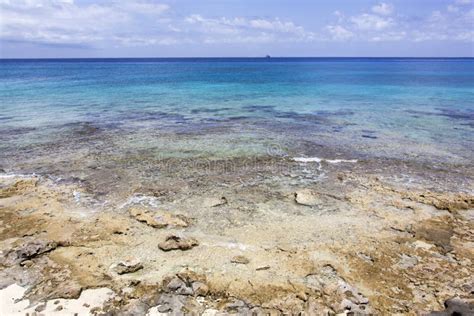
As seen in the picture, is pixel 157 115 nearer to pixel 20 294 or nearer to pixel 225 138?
pixel 225 138

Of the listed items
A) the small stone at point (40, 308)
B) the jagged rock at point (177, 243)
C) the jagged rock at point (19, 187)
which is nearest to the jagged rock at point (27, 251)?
the small stone at point (40, 308)

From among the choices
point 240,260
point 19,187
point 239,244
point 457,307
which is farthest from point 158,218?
point 457,307

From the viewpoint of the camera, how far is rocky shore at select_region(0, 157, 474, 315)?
6.88m

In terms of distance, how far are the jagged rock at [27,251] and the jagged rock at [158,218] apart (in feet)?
7.71

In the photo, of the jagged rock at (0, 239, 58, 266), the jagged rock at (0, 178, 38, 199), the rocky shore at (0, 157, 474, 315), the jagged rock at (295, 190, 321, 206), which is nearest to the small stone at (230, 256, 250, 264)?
the rocky shore at (0, 157, 474, 315)

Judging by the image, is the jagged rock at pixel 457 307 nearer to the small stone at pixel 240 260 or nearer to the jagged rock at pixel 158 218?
the small stone at pixel 240 260

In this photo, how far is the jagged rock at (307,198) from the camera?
1110 cm

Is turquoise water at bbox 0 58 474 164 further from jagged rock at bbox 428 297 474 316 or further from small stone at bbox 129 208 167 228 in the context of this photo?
jagged rock at bbox 428 297 474 316

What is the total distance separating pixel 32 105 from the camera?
95.9 ft

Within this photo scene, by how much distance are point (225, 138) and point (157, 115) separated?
28.6 ft

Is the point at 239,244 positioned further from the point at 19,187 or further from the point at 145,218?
the point at 19,187

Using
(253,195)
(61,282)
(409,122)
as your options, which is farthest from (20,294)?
(409,122)

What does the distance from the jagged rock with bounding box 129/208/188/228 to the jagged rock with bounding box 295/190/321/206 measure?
3813 mm

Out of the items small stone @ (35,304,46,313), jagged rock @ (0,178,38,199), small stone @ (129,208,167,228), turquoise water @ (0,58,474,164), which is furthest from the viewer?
turquoise water @ (0,58,474,164)
